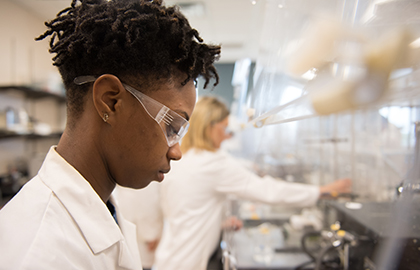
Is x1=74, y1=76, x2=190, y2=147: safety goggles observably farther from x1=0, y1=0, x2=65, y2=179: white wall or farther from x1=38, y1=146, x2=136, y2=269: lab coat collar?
x1=0, y1=0, x2=65, y2=179: white wall

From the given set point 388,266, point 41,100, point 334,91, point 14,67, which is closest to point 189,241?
point 388,266

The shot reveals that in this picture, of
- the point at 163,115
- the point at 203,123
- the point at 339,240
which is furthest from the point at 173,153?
the point at 203,123

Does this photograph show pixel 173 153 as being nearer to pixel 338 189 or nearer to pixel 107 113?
pixel 107 113

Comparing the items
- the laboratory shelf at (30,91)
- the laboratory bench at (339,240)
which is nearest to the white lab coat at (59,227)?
the laboratory bench at (339,240)

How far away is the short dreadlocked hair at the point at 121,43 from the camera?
22.0 inches

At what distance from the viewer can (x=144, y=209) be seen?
→ 1778 mm

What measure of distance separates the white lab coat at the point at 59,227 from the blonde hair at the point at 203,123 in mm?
1117

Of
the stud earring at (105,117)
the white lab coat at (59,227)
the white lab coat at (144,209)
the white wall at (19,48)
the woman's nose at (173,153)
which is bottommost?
the white lab coat at (144,209)

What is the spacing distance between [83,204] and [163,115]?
0.92 feet

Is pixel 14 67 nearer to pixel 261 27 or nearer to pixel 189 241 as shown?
pixel 189 241

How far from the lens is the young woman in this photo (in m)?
Answer: 0.55

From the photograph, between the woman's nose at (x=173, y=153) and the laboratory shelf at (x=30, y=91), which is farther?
the laboratory shelf at (x=30, y=91)

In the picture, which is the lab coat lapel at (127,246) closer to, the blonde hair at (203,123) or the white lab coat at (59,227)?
the white lab coat at (59,227)

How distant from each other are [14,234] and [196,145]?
1.30 m
